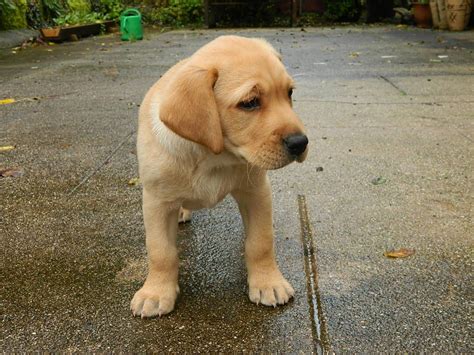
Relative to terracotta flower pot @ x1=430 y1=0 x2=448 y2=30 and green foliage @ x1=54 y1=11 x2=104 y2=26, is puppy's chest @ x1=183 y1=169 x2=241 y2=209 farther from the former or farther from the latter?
green foliage @ x1=54 y1=11 x2=104 y2=26

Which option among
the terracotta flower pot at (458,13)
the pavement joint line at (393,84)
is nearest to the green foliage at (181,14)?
the terracotta flower pot at (458,13)

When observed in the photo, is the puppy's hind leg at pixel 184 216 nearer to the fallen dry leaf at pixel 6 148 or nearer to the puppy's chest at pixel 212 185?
the puppy's chest at pixel 212 185

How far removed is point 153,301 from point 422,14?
15.6 metres

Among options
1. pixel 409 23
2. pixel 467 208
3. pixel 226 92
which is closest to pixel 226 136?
pixel 226 92

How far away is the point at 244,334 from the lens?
211 cm

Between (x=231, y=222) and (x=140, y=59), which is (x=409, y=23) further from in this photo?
(x=231, y=222)

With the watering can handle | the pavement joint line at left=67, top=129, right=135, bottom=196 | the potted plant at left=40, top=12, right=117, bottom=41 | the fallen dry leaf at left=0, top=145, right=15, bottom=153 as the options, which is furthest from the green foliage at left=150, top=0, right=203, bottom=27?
the fallen dry leaf at left=0, top=145, right=15, bottom=153

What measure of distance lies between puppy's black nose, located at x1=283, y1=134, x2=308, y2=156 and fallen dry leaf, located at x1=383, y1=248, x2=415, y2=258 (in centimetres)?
93

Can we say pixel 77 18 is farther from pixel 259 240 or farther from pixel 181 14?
pixel 259 240

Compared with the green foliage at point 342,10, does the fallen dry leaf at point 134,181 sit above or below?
above

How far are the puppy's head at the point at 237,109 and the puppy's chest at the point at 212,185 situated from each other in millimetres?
144

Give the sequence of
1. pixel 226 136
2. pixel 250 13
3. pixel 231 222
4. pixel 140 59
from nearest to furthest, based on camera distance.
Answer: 1. pixel 226 136
2. pixel 231 222
3. pixel 140 59
4. pixel 250 13

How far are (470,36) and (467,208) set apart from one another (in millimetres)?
10344

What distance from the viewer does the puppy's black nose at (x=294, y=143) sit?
212 cm
